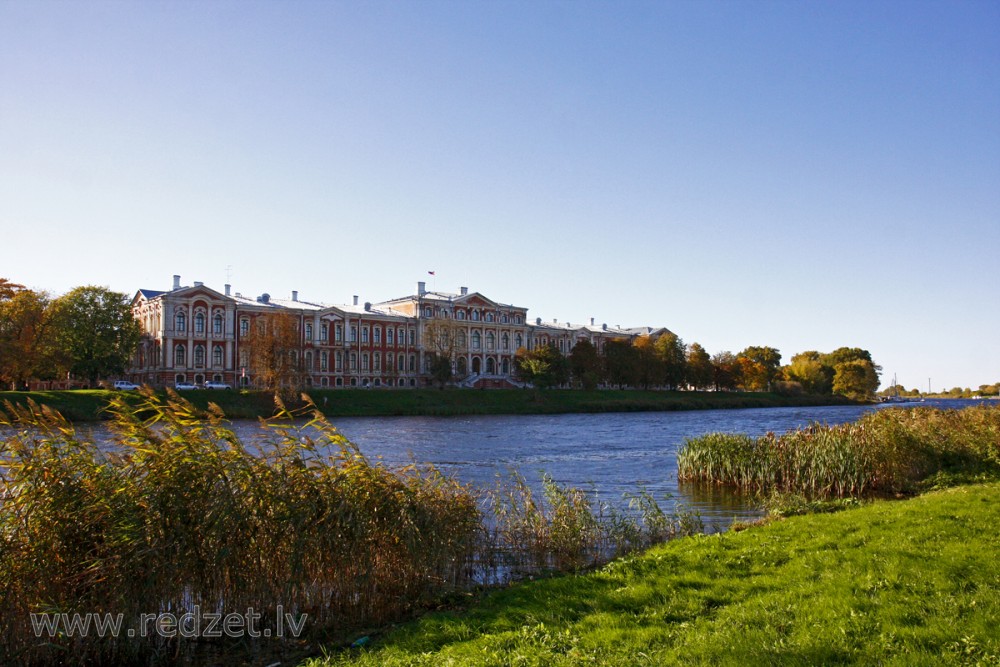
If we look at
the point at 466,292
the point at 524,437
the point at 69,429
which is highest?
the point at 466,292

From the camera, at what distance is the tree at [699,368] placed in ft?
356

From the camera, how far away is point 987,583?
7.83 meters

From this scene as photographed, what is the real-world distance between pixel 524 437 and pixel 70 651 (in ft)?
123

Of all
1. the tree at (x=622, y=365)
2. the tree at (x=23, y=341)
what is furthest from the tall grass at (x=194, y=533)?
the tree at (x=622, y=365)

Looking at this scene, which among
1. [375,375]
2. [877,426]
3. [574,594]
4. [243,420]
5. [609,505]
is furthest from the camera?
[375,375]

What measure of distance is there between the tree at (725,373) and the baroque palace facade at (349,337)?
19737 mm

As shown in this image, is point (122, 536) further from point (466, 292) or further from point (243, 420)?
point (466, 292)

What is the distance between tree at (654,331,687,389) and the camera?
104 m

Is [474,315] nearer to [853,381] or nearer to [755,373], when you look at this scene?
[755,373]

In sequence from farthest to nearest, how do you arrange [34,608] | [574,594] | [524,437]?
1. [524,437]
2. [574,594]
3. [34,608]

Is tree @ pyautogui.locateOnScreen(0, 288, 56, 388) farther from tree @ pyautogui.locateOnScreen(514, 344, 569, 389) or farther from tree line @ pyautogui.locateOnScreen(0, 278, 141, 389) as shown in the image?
tree @ pyautogui.locateOnScreen(514, 344, 569, 389)

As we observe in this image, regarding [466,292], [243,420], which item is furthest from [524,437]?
[466,292]

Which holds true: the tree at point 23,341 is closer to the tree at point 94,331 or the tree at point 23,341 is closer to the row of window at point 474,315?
the tree at point 94,331

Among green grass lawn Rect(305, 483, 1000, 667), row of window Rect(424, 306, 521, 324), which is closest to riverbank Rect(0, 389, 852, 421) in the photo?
row of window Rect(424, 306, 521, 324)
